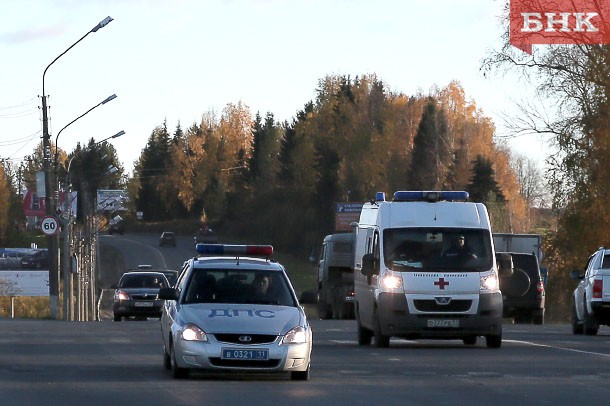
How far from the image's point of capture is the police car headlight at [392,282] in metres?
25.0

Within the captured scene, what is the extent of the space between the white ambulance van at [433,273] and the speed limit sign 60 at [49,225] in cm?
2721

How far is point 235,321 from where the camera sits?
1709cm

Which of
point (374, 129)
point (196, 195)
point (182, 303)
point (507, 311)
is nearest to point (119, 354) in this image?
point (182, 303)

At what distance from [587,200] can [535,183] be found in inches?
4327

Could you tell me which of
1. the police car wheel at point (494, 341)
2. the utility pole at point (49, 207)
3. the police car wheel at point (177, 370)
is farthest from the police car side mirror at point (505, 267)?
the utility pole at point (49, 207)

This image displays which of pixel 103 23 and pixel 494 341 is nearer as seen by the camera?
pixel 494 341

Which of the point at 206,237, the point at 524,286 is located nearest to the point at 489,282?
the point at 524,286

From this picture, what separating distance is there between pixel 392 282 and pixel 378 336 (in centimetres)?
100

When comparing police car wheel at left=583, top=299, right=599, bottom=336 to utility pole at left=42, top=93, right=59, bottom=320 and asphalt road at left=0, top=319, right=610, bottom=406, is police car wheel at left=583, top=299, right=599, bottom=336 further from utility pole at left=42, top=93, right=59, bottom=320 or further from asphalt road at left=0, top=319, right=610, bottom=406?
utility pole at left=42, top=93, right=59, bottom=320

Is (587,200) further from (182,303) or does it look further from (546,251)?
(182,303)

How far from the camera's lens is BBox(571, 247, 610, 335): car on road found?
100 ft

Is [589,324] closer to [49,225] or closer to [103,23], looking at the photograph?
[103,23]

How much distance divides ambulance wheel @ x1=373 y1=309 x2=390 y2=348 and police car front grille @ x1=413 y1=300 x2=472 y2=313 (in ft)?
2.46

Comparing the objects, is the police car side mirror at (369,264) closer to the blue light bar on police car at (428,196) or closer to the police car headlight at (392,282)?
the police car headlight at (392,282)
